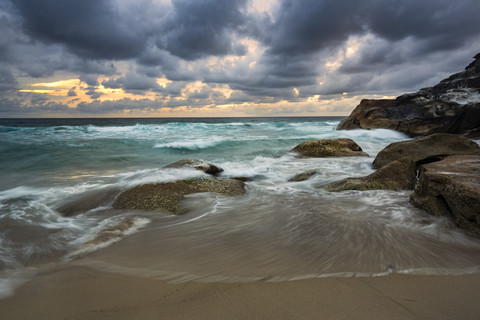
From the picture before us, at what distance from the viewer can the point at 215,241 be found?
2451 millimetres

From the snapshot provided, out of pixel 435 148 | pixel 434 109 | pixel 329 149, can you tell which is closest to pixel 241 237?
pixel 435 148

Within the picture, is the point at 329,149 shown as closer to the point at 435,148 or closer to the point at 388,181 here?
the point at 435,148

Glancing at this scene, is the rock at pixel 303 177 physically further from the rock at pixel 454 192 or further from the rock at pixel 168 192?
the rock at pixel 454 192

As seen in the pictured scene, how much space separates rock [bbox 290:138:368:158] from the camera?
859 cm

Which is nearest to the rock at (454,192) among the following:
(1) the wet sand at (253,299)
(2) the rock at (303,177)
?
(1) the wet sand at (253,299)

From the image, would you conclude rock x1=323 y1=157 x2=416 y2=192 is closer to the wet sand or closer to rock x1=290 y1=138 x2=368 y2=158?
the wet sand

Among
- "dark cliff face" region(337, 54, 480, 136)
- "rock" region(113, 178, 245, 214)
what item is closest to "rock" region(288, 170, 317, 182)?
"rock" region(113, 178, 245, 214)

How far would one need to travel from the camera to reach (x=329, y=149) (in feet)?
28.7

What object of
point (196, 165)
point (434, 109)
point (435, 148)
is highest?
point (434, 109)

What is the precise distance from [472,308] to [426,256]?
0.70m

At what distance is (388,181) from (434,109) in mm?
13741

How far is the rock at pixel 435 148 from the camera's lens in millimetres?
5613

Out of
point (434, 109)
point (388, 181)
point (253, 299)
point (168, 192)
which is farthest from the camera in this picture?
point (434, 109)

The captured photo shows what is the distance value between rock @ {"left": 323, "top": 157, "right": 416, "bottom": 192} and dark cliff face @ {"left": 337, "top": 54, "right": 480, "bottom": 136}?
497 inches
